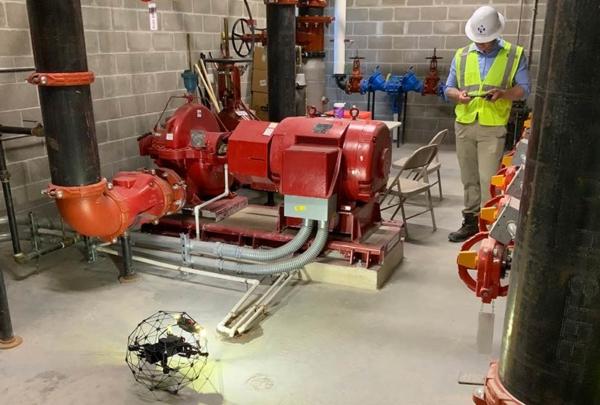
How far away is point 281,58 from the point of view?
4.26 metres

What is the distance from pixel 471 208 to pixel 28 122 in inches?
123

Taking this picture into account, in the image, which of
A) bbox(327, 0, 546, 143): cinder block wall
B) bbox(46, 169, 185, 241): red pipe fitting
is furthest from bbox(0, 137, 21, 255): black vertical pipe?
bbox(327, 0, 546, 143): cinder block wall

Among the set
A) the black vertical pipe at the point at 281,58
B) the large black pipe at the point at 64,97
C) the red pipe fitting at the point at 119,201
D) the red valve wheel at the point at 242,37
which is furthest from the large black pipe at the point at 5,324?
the red valve wheel at the point at 242,37

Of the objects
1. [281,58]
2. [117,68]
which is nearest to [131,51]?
[117,68]

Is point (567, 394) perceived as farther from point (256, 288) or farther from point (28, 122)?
point (28, 122)

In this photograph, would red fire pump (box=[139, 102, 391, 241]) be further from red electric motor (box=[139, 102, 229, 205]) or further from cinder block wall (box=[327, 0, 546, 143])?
cinder block wall (box=[327, 0, 546, 143])

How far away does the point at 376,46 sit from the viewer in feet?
24.8

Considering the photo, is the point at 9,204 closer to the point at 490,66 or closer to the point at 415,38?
the point at 490,66

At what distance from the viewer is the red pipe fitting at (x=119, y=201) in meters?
2.71

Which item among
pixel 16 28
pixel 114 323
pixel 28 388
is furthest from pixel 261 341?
pixel 16 28

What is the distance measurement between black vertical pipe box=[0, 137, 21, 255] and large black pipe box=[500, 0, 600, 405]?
2932mm

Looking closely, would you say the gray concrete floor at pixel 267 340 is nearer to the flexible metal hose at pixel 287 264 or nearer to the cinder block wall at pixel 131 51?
the flexible metal hose at pixel 287 264

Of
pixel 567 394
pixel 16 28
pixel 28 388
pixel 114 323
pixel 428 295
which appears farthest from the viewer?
pixel 16 28

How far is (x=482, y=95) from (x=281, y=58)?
1589 millimetres
